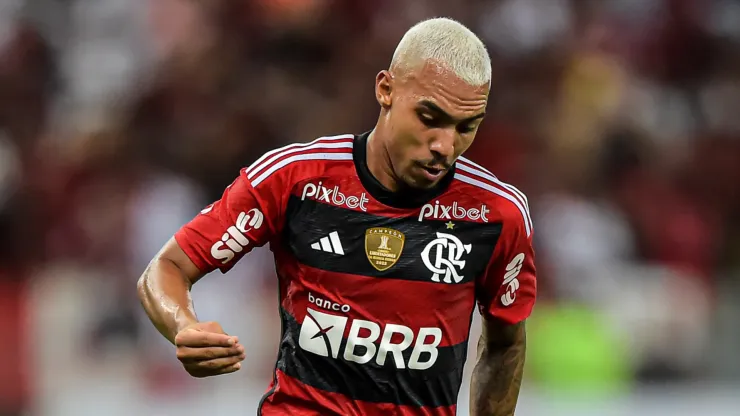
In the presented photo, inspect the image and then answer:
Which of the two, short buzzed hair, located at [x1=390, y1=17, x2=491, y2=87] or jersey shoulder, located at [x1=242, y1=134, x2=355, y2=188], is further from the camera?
jersey shoulder, located at [x1=242, y1=134, x2=355, y2=188]

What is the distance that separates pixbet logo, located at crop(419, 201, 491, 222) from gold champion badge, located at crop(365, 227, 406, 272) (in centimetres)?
15

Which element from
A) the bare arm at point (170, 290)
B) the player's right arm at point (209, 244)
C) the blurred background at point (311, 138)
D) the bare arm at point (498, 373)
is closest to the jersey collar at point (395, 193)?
the player's right arm at point (209, 244)

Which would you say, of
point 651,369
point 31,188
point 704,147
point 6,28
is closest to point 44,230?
point 31,188

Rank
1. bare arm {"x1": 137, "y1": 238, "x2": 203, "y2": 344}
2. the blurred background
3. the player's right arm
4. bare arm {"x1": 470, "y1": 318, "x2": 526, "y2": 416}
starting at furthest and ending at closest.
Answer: the blurred background → bare arm {"x1": 470, "y1": 318, "x2": 526, "y2": 416} → the player's right arm → bare arm {"x1": 137, "y1": 238, "x2": 203, "y2": 344}

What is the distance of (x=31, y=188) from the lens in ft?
29.8

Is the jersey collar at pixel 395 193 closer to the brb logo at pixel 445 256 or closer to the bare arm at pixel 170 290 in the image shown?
the brb logo at pixel 445 256

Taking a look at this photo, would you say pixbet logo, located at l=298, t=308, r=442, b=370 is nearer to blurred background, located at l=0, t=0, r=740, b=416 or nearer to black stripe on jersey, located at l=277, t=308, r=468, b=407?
black stripe on jersey, located at l=277, t=308, r=468, b=407

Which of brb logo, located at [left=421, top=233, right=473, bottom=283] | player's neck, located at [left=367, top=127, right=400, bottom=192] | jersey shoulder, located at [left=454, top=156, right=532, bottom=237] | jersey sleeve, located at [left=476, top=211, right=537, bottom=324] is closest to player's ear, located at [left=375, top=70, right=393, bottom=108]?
player's neck, located at [left=367, top=127, right=400, bottom=192]

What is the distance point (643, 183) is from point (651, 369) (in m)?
1.90

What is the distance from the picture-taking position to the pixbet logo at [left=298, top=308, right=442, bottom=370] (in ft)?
13.8

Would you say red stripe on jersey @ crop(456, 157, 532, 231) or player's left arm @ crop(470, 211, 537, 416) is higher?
red stripe on jersey @ crop(456, 157, 532, 231)

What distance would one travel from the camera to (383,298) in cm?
422

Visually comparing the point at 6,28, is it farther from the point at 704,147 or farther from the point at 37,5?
the point at 704,147

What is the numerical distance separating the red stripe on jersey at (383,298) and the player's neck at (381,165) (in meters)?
0.36
